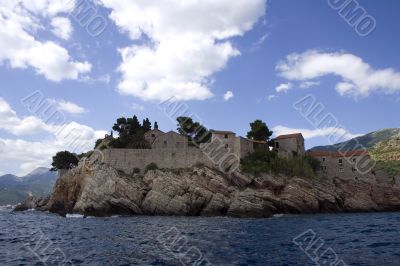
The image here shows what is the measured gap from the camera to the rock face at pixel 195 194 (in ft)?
193

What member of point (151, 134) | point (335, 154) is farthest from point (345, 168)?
point (151, 134)

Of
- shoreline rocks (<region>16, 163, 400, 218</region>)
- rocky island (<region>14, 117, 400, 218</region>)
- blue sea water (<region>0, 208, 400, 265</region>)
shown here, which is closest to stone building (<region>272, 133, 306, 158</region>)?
rocky island (<region>14, 117, 400, 218</region>)

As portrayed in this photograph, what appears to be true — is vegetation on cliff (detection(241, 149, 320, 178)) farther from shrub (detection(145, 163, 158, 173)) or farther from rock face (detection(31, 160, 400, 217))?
shrub (detection(145, 163, 158, 173))

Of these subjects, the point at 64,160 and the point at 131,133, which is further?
the point at 64,160

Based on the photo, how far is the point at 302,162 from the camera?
7262cm

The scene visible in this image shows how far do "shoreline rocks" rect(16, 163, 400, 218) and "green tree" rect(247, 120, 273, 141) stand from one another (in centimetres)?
1713

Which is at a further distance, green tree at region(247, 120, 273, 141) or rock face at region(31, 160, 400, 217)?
green tree at region(247, 120, 273, 141)

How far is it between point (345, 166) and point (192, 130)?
3287 centimetres

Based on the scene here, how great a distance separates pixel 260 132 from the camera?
82750mm

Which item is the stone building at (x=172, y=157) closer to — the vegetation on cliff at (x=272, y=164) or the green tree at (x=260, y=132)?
the vegetation on cliff at (x=272, y=164)

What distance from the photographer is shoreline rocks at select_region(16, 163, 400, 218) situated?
5884 centimetres

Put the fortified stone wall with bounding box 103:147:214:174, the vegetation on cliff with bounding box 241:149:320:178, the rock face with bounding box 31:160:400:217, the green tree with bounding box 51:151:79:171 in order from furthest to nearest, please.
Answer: the green tree with bounding box 51:151:79:171 < the fortified stone wall with bounding box 103:147:214:174 < the vegetation on cliff with bounding box 241:149:320:178 < the rock face with bounding box 31:160:400:217

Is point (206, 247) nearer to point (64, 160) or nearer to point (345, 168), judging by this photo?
point (345, 168)

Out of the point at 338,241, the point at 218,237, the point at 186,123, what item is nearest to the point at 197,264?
the point at 218,237
